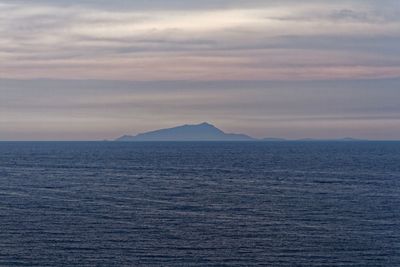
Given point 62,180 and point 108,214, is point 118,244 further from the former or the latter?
point 62,180

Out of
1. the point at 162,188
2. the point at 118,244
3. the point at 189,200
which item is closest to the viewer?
the point at 118,244

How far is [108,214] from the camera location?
86.5m

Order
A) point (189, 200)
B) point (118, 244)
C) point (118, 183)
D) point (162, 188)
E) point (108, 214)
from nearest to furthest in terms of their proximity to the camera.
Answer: point (118, 244)
point (108, 214)
point (189, 200)
point (162, 188)
point (118, 183)

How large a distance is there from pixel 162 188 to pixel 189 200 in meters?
19.2

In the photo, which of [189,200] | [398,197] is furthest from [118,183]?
[398,197]

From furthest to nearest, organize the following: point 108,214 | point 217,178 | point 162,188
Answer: point 217,178, point 162,188, point 108,214

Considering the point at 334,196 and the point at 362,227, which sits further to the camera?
the point at 334,196

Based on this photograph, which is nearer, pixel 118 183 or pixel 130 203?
pixel 130 203

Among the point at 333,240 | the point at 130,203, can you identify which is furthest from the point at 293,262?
the point at 130,203

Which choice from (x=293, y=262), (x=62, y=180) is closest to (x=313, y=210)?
(x=293, y=262)

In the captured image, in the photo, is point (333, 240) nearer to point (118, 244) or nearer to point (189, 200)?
point (118, 244)

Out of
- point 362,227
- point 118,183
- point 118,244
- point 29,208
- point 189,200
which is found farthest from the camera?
point 118,183

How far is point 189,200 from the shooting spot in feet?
335

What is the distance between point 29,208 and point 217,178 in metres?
59.7
